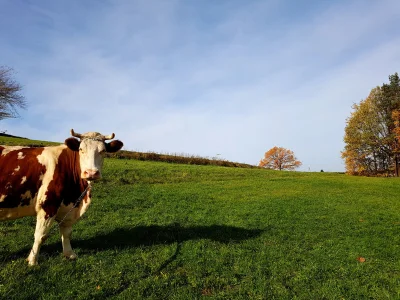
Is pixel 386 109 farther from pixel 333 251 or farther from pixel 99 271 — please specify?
pixel 99 271

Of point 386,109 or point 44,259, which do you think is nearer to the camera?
point 44,259

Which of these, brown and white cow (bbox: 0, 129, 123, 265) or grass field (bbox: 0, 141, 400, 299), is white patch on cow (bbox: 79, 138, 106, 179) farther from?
grass field (bbox: 0, 141, 400, 299)

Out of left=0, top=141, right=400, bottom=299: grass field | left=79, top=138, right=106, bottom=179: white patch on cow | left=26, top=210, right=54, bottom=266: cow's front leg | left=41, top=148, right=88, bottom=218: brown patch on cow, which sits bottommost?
left=0, top=141, right=400, bottom=299: grass field

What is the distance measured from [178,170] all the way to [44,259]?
24.5 m

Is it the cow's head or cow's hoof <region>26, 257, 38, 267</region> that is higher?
the cow's head

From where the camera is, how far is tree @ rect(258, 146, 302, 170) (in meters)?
87.3

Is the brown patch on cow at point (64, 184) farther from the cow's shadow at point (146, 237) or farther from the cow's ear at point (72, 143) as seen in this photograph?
the cow's shadow at point (146, 237)

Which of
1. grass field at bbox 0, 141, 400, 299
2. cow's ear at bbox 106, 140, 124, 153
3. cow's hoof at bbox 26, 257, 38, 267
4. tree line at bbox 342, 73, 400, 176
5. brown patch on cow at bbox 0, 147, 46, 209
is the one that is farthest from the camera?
tree line at bbox 342, 73, 400, 176

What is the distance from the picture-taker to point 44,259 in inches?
289

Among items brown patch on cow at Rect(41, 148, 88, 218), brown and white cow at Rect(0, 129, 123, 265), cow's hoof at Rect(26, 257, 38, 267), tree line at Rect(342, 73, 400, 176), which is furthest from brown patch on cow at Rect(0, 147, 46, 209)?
tree line at Rect(342, 73, 400, 176)

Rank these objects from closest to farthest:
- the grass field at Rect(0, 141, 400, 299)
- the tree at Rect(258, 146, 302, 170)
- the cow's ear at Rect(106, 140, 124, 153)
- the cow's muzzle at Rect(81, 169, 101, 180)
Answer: the grass field at Rect(0, 141, 400, 299)
the cow's muzzle at Rect(81, 169, 101, 180)
the cow's ear at Rect(106, 140, 124, 153)
the tree at Rect(258, 146, 302, 170)

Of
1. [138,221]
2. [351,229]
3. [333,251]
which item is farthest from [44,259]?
[351,229]

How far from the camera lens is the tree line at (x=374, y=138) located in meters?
45.2

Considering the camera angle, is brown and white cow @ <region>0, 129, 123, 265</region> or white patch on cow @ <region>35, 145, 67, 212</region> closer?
brown and white cow @ <region>0, 129, 123, 265</region>
